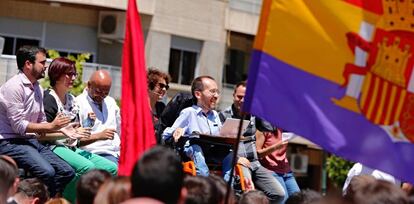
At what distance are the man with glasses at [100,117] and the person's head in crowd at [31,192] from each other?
5.08 feet

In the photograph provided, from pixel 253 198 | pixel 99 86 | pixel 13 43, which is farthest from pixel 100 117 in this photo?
pixel 13 43

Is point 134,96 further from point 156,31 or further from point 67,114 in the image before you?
point 156,31

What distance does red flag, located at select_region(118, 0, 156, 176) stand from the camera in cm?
816

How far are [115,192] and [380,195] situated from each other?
62.4 inches

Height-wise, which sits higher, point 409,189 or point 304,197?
point 409,189

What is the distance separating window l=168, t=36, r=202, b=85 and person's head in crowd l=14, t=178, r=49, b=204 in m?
18.5

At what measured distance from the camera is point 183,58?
27359mm

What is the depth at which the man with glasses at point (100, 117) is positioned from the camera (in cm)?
1009

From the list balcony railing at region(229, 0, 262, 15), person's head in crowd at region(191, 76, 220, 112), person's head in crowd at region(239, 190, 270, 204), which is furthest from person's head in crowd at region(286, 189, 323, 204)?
balcony railing at region(229, 0, 262, 15)

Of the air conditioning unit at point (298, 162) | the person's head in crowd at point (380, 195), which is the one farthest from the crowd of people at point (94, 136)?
the air conditioning unit at point (298, 162)

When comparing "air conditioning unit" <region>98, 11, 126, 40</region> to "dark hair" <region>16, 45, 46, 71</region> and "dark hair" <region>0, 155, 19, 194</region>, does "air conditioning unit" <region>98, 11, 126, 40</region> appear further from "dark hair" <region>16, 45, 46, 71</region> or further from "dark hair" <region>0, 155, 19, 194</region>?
"dark hair" <region>0, 155, 19, 194</region>

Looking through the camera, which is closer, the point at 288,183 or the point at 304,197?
the point at 304,197

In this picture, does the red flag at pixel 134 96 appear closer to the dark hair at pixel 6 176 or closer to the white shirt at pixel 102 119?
the dark hair at pixel 6 176

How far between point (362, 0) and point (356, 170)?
3.50 m
